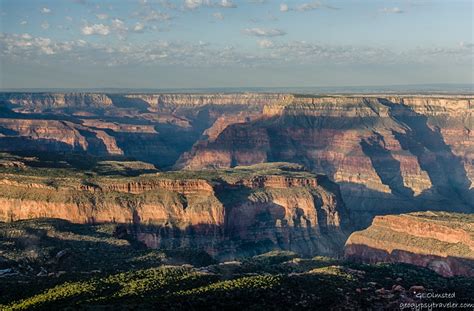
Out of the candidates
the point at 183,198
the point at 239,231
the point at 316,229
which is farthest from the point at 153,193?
the point at 316,229

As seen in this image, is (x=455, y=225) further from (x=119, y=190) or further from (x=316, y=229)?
(x=119, y=190)

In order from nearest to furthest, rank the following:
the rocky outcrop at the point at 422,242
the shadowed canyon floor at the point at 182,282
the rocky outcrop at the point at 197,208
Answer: the shadowed canyon floor at the point at 182,282
the rocky outcrop at the point at 422,242
the rocky outcrop at the point at 197,208

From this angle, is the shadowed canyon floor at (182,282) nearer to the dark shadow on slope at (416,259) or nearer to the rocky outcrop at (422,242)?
the dark shadow on slope at (416,259)

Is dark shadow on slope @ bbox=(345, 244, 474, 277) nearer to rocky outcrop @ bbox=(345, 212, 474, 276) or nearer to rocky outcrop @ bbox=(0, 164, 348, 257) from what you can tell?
rocky outcrop @ bbox=(345, 212, 474, 276)

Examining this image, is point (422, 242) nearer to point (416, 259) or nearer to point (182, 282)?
point (416, 259)

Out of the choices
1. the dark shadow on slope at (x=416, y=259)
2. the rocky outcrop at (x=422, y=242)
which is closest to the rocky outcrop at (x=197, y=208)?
the dark shadow on slope at (x=416, y=259)

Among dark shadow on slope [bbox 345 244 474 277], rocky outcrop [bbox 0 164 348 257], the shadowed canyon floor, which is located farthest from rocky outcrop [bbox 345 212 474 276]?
the shadowed canyon floor

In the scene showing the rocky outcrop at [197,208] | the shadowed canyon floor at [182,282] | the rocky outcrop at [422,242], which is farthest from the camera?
the rocky outcrop at [197,208]

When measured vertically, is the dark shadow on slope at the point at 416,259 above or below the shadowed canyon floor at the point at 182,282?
below

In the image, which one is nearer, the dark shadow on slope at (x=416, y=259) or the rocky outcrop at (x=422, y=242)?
the dark shadow on slope at (x=416, y=259)
